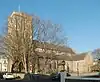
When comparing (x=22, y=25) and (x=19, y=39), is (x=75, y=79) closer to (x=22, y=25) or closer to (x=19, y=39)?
(x=19, y=39)

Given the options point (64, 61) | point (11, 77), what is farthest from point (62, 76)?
point (64, 61)

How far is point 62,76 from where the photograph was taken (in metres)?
5.77

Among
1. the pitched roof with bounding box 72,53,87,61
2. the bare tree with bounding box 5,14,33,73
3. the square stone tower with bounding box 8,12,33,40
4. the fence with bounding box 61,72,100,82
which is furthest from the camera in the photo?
the pitched roof with bounding box 72,53,87,61

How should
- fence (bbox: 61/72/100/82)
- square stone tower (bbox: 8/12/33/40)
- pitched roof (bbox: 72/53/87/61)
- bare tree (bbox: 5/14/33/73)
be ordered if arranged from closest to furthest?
fence (bbox: 61/72/100/82), bare tree (bbox: 5/14/33/73), square stone tower (bbox: 8/12/33/40), pitched roof (bbox: 72/53/87/61)

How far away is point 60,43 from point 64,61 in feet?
125

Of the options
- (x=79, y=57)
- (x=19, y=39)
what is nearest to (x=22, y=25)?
(x=19, y=39)

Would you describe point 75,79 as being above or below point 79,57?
below

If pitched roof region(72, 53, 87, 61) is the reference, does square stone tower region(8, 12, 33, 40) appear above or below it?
above

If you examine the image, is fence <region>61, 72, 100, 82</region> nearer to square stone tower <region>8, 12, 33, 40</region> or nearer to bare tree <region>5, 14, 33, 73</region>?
bare tree <region>5, 14, 33, 73</region>

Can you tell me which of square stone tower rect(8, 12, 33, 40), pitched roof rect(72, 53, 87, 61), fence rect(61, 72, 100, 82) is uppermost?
square stone tower rect(8, 12, 33, 40)

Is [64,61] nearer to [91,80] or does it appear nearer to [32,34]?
[32,34]

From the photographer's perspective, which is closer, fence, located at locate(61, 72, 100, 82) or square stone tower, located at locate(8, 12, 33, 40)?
fence, located at locate(61, 72, 100, 82)

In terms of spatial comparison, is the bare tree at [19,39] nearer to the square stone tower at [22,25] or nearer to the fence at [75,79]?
the square stone tower at [22,25]

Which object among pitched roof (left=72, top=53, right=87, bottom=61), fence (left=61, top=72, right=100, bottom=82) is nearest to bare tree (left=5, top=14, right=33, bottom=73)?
pitched roof (left=72, top=53, right=87, bottom=61)
